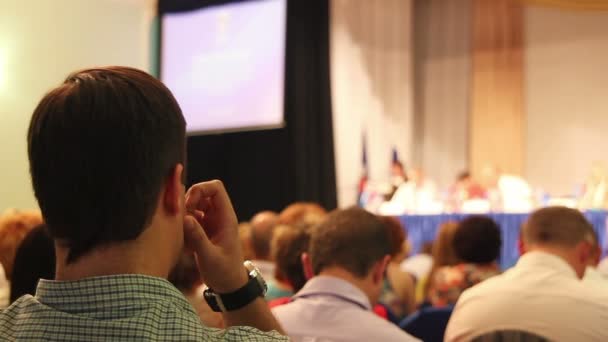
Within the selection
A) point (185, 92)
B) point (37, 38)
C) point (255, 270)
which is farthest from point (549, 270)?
point (185, 92)

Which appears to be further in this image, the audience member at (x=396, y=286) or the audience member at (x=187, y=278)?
the audience member at (x=396, y=286)

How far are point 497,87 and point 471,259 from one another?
6.56 metres

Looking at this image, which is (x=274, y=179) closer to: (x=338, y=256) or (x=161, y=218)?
(x=338, y=256)

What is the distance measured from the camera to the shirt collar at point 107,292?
0.78m

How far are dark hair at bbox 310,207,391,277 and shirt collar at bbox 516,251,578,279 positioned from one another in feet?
1.38

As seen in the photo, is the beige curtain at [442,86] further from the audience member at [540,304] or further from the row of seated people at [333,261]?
the audience member at [540,304]

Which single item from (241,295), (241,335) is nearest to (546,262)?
(241,295)

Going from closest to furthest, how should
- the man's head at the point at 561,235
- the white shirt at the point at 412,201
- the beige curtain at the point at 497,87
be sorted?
the man's head at the point at 561,235 → the white shirt at the point at 412,201 → the beige curtain at the point at 497,87

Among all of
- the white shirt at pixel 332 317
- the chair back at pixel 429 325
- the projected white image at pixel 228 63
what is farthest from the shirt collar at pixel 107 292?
the projected white image at pixel 228 63

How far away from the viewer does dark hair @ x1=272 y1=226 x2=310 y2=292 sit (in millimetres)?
2578

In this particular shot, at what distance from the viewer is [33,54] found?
571 cm

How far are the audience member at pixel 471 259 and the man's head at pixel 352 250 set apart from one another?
1.22 metres

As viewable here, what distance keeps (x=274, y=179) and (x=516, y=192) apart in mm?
2859

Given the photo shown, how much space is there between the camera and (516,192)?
7.01m
